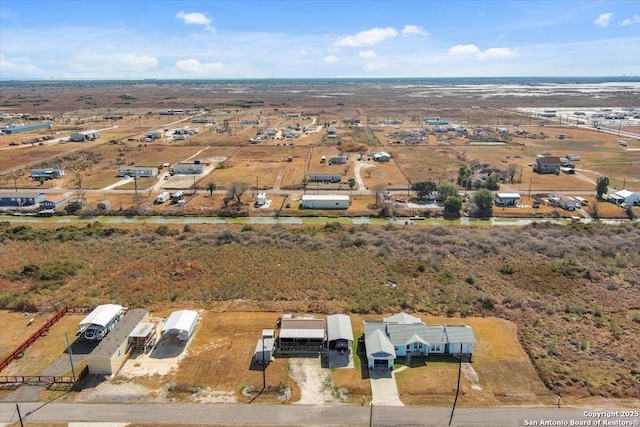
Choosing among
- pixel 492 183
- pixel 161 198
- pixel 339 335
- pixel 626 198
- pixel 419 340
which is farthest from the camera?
pixel 492 183

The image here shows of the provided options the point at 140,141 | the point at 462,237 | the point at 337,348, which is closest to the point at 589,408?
the point at 337,348

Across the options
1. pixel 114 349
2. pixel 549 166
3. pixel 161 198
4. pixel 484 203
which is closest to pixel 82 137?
pixel 161 198

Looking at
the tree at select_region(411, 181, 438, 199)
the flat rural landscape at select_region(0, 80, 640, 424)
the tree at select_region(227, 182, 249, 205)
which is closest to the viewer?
the flat rural landscape at select_region(0, 80, 640, 424)

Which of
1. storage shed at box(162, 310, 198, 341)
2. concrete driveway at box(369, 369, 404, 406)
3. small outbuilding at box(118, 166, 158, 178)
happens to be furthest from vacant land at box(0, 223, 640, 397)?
small outbuilding at box(118, 166, 158, 178)

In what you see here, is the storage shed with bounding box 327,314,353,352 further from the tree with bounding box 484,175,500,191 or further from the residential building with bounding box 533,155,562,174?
the residential building with bounding box 533,155,562,174

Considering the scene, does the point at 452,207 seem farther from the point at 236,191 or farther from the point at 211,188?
the point at 211,188

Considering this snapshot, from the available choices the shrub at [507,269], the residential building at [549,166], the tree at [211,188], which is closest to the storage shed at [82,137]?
the tree at [211,188]
